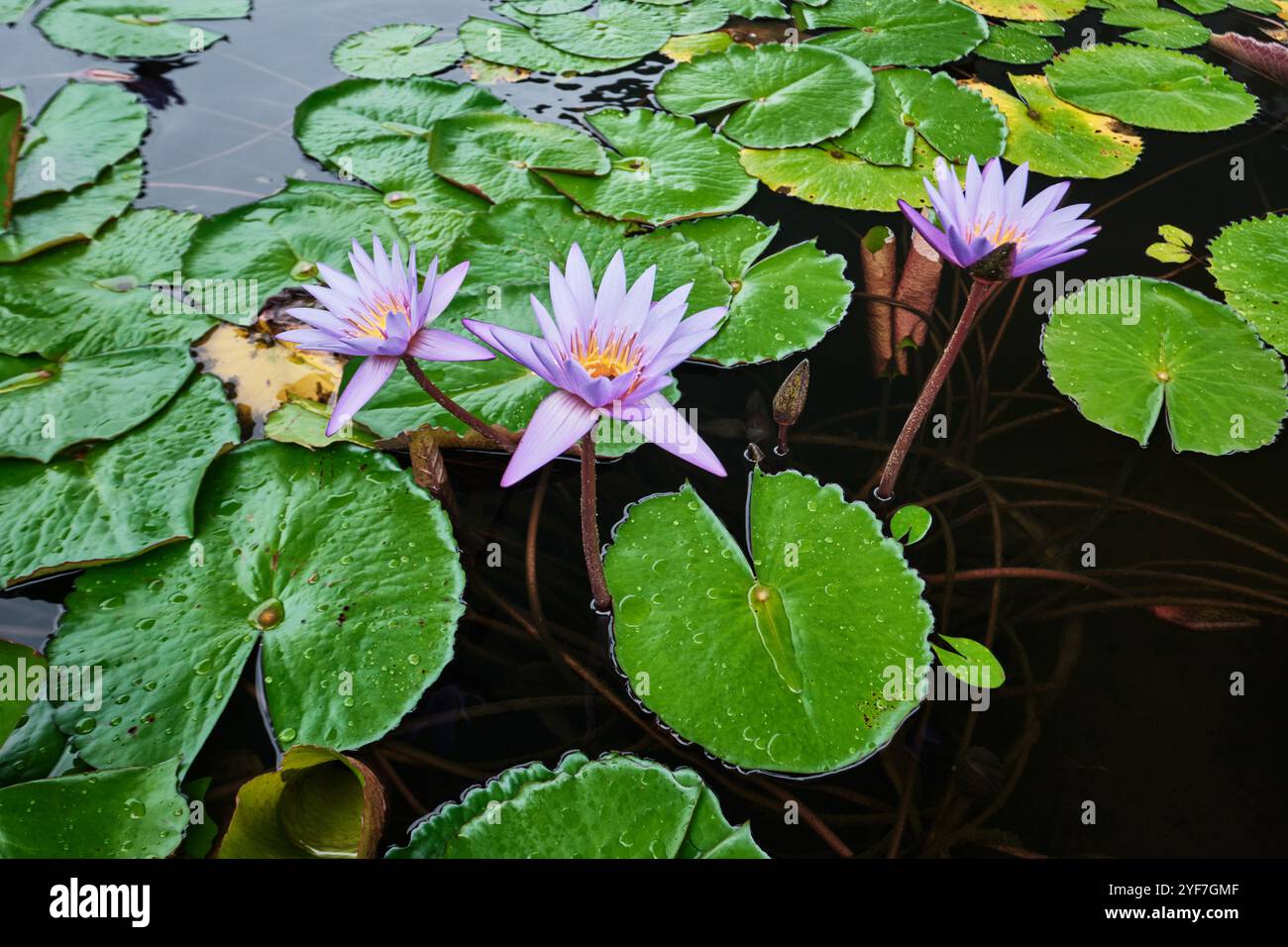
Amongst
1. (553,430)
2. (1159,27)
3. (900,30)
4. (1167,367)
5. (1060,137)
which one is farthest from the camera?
(1159,27)

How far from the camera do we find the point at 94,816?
139 centimetres

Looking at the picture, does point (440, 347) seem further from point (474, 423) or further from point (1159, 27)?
point (1159, 27)

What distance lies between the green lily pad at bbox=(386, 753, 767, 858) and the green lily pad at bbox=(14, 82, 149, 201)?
2.80 m

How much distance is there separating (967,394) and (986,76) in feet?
7.63

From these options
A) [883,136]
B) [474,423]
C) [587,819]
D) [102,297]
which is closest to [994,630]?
[587,819]

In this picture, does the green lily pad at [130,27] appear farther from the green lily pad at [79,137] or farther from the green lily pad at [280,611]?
the green lily pad at [280,611]

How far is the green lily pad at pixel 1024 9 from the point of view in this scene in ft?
14.0

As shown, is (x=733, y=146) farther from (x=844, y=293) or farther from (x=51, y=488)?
(x=51, y=488)

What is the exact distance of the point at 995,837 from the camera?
157cm

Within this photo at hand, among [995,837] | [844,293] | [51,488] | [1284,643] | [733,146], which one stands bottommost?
[995,837]

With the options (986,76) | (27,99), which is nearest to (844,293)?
(986,76)

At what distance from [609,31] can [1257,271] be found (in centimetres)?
310
